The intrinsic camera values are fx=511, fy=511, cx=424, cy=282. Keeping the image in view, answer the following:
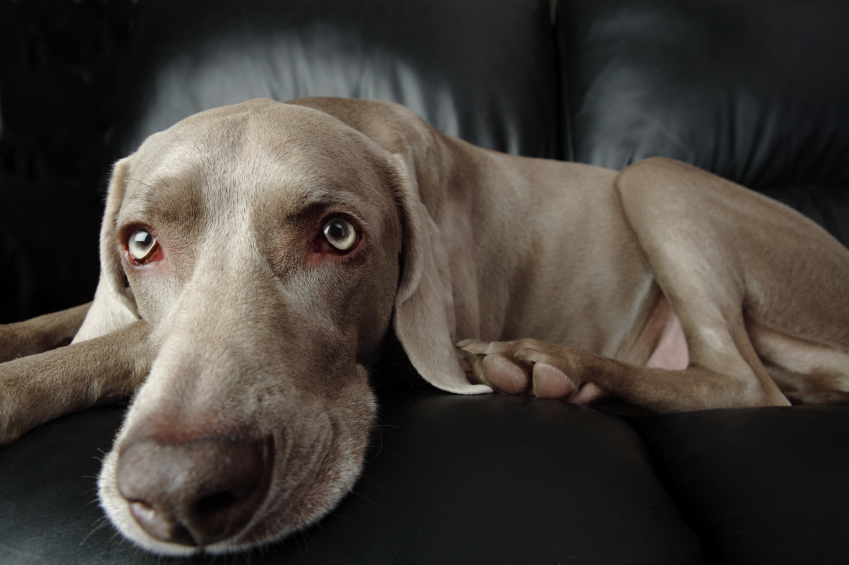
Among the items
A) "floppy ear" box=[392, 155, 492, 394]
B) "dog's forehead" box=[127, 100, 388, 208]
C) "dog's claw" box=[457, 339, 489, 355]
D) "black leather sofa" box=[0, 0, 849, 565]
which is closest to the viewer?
"dog's forehead" box=[127, 100, 388, 208]

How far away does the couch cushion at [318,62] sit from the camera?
2.91m

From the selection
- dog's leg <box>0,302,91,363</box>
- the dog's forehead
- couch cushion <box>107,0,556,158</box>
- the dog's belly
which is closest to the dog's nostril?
the dog's forehead

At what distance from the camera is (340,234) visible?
4.14 feet

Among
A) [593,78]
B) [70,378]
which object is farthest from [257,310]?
[593,78]

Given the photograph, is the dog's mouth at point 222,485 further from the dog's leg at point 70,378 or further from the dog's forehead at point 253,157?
the dog's forehead at point 253,157

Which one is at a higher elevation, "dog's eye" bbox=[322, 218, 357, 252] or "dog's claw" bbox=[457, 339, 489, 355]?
"dog's eye" bbox=[322, 218, 357, 252]

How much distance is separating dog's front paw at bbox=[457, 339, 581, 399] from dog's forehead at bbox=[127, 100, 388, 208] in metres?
0.59

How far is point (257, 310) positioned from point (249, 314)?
0.02m

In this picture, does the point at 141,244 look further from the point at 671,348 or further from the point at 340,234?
the point at 671,348

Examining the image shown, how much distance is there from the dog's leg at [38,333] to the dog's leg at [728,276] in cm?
183

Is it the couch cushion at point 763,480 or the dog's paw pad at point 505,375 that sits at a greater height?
the couch cushion at point 763,480

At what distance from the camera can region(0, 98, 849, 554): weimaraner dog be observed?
2.73ft

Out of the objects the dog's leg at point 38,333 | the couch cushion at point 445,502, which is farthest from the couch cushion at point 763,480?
the dog's leg at point 38,333

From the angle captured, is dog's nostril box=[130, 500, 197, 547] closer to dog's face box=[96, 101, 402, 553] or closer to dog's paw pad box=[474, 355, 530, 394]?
dog's face box=[96, 101, 402, 553]
